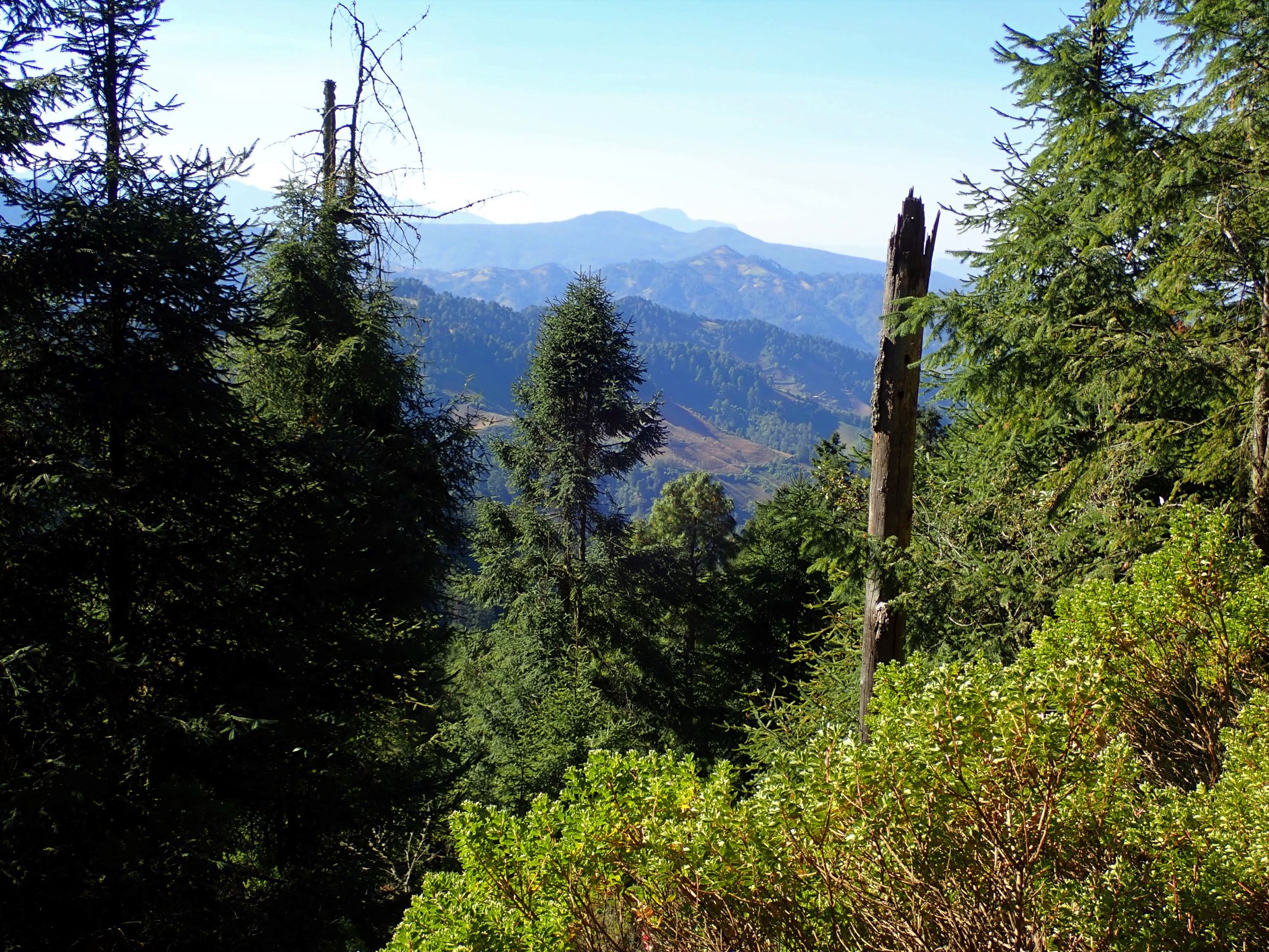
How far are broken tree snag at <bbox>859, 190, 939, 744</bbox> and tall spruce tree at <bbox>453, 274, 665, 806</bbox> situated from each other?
10.8 metres

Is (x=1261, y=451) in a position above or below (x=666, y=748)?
above

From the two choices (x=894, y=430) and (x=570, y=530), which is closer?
Answer: (x=894, y=430)

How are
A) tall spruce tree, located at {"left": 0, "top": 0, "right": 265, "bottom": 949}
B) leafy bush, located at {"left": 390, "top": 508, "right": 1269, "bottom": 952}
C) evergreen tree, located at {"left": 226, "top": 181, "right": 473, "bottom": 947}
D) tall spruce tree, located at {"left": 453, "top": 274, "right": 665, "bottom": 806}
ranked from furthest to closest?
tall spruce tree, located at {"left": 453, "top": 274, "right": 665, "bottom": 806}
evergreen tree, located at {"left": 226, "top": 181, "right": 473, "bottom": 947}
tall spruce tree, located at {"left": 0, "top": 0, "right": 265, "bottom": 949}
leafy bush, located at {"left": 390, "top": 508, "right": 1269, "bottom": 952}

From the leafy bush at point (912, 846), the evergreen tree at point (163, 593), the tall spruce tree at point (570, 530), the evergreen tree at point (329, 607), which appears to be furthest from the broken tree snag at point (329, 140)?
the leafy bush at point (912, 846)

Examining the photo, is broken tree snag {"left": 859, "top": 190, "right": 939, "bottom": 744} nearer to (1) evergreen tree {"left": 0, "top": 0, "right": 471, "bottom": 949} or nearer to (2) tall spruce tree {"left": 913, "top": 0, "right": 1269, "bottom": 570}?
(2) tall spruce tree {"left": 913, "top": 0, "right": 1269, "bottom": 570}

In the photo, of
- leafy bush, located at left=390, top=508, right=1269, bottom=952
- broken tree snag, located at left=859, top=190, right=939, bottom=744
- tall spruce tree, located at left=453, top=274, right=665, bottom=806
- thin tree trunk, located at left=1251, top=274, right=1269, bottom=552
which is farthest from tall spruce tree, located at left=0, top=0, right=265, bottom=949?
tall spruce tree, located at left=453, top=274, right=665, bottom=806

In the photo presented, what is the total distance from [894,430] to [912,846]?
3345mm

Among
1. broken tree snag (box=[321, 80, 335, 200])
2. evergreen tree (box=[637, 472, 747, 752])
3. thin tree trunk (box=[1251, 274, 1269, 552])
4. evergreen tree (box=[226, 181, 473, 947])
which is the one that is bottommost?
evergreen tree (box=[637, 472, 747, 752])

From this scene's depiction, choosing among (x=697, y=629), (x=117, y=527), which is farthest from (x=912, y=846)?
(x=697, y=629)

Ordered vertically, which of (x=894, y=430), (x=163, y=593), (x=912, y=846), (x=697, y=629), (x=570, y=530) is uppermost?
(x=894, y=430)

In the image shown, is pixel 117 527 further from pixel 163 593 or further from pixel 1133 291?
pixel 1133 291

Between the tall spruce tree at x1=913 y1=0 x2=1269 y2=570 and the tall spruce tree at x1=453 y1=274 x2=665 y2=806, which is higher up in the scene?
the tall spruce tree at x1=913 y1=0 x2=1269 y2=570

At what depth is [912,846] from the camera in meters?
2.92

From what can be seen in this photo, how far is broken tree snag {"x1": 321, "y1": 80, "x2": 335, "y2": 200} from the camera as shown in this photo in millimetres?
11172
